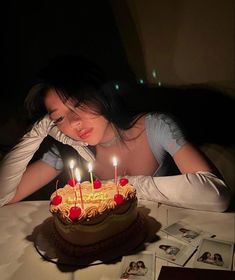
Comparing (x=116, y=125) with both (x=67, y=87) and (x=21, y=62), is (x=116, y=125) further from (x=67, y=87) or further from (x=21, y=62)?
Result: (x=21, y=62)

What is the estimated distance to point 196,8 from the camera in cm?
180

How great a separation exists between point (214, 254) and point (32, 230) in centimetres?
100

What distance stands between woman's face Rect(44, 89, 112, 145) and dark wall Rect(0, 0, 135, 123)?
0.60 ft

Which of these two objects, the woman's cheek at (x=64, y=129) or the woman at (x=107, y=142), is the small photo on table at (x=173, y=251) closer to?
the woman at (x=107, y=142)

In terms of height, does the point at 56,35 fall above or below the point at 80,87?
above

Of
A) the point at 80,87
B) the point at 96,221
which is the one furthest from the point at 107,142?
the point at 96,221

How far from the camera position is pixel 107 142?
2.10 meters

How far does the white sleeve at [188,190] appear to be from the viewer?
190cm

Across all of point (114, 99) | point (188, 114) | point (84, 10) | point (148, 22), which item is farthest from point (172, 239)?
point (84, 10)

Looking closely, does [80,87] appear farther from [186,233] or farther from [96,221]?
[186,233]

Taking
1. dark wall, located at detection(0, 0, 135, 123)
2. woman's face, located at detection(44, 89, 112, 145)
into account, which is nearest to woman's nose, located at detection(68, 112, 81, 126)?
woman's face, located at detection(44, 89, 112, 145)

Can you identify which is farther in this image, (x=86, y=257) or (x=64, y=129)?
(x=64, y=129)

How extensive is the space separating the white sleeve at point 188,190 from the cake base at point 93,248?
0.82 feet

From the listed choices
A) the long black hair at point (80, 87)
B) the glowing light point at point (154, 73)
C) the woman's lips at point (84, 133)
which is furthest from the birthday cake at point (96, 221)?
the glowing light point at point (154, 73)
